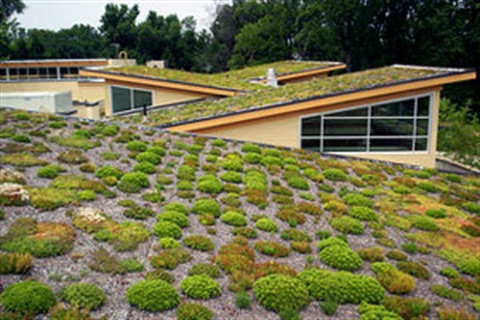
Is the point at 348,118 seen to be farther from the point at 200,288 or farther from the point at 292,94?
the point at 200,288

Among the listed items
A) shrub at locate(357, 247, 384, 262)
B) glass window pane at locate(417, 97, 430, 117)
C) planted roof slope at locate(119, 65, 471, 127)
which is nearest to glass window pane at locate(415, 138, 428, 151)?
glass window pane at locate(417, 97, 430, 117)

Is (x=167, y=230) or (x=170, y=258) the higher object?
(x=167, y=230)

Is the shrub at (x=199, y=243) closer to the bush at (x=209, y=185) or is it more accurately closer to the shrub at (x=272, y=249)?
the shrub at (x=272, y=249)

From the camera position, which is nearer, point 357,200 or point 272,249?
point 272,249

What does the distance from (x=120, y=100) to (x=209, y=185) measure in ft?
43.8

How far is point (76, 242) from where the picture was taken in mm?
9281

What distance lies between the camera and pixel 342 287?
862 cm

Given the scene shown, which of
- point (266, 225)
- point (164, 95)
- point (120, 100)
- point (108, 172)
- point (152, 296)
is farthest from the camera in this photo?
point (120, 100)

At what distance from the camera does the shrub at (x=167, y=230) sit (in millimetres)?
10055

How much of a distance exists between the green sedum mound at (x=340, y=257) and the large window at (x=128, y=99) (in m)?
16.6

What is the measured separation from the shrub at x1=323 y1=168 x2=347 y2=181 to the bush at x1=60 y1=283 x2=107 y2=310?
931 centimetres

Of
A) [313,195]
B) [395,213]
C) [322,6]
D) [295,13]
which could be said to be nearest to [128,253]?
[313,195]

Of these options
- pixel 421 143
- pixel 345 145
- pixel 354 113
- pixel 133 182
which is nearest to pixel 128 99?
pixel 345 145

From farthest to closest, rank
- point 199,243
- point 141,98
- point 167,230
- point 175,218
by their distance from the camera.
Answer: point 141,98, point 175,218, point 167,230, point 199,243
